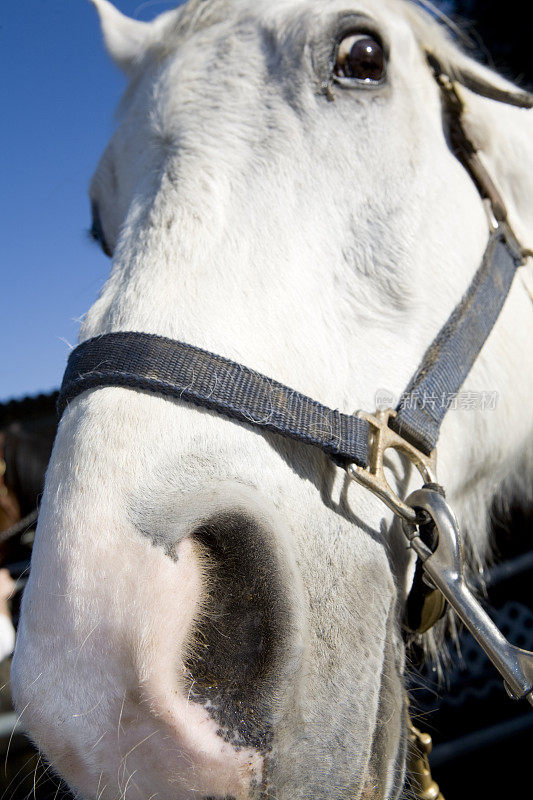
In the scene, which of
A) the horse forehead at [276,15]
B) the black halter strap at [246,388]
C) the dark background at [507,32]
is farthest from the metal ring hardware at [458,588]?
the dark background at [507,32]

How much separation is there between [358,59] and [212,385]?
0.77m

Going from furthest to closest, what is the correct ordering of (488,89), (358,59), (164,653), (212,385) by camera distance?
(488,89) → (358,59) → (212,385) → (164,653)

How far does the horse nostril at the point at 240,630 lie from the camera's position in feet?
2.20

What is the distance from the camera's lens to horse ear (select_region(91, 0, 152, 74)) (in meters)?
1.60

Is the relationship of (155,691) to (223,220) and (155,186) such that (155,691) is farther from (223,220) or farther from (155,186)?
(155,186)

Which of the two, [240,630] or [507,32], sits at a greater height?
[507,32]

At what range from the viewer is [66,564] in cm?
67

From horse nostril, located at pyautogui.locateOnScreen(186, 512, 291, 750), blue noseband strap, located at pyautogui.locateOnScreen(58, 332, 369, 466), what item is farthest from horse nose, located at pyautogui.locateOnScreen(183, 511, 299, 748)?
blue noseband strap, located at pyautogui.locateOnScreen(58, 332, 369, 466)

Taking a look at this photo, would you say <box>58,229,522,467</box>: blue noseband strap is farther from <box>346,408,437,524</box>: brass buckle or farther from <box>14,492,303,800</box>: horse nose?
<box>14,492,303,800</box>: horse nose

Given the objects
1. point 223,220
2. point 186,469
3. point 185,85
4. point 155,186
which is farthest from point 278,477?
point 185,85

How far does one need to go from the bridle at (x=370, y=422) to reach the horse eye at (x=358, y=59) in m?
0.55

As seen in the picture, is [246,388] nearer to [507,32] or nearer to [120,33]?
[120,33]

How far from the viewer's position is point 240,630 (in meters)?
0.69

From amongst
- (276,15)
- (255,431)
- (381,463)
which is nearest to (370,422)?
(381,463)
